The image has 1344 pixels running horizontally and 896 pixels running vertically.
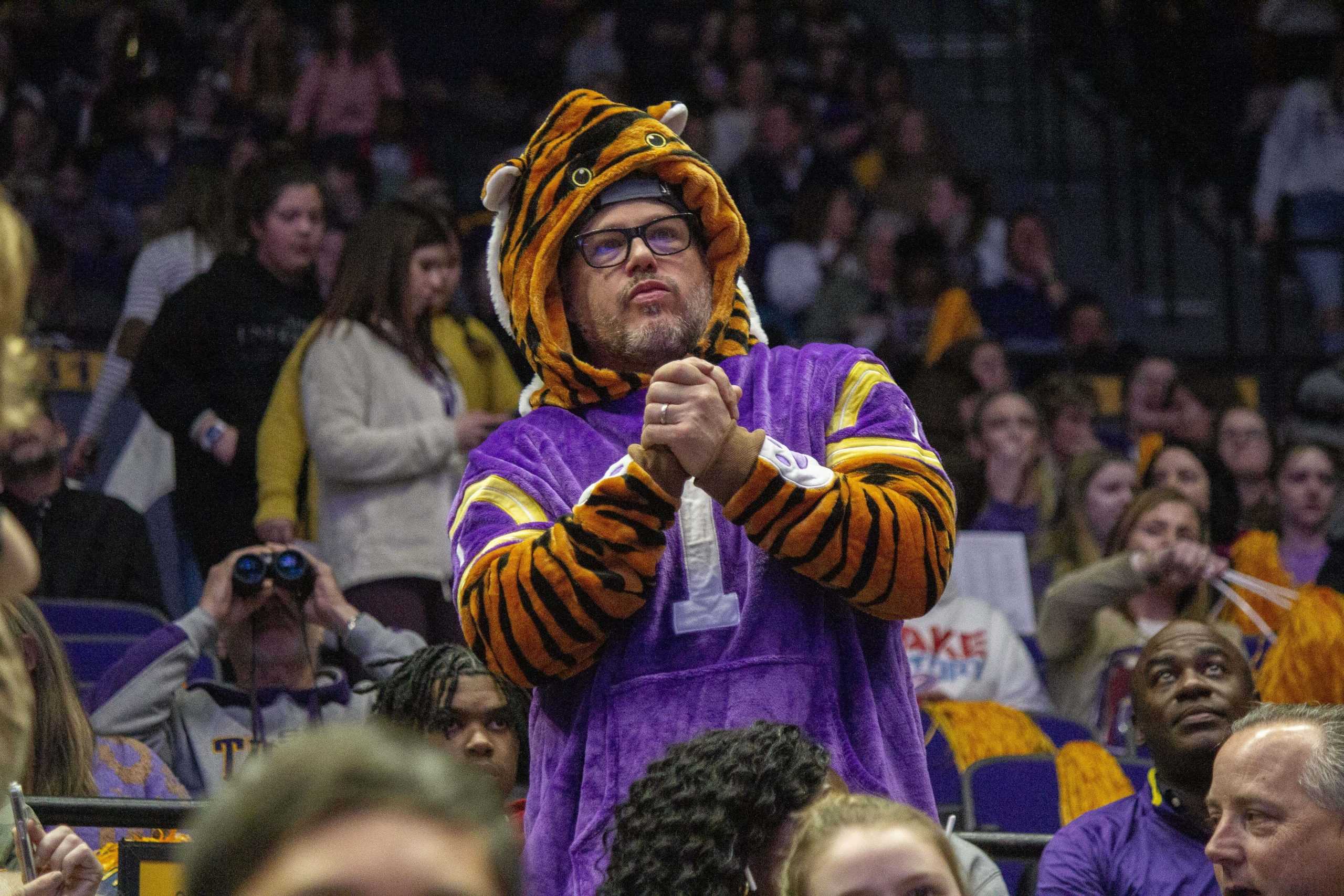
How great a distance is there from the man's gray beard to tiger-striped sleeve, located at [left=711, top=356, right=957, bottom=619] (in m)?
0.31

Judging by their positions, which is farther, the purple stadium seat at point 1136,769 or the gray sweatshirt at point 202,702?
the purple stadium seat at point 1136,769

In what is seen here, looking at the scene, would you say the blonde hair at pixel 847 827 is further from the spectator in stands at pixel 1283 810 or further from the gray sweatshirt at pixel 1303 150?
the gray sweatshirt at pixel 1303 150

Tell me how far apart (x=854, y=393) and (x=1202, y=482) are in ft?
11.8

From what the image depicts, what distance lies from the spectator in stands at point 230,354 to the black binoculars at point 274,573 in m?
0.91

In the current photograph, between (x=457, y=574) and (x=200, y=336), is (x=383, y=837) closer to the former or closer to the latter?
(x=457, y=574)

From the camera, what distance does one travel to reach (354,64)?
1027 cm

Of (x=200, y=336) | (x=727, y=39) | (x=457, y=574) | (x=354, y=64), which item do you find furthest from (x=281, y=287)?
(x=727, y=39)

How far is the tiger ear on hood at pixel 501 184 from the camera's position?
2922 mm

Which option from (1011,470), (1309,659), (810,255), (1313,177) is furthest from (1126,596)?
(1313,177)

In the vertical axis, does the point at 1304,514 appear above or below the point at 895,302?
below

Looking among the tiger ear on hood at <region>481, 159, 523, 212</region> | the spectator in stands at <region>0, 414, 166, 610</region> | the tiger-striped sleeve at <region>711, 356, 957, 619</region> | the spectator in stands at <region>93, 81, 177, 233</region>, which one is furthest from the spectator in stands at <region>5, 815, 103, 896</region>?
the spectator in stands at <region>93, 81, 177, 233</region>

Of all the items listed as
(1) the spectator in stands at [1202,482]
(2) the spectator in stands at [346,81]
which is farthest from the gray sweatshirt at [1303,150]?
(2) the spectator in stands at [346,81]

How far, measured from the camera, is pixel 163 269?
596 cm

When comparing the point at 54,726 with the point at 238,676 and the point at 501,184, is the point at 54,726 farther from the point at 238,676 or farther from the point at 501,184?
the point at 501,184
